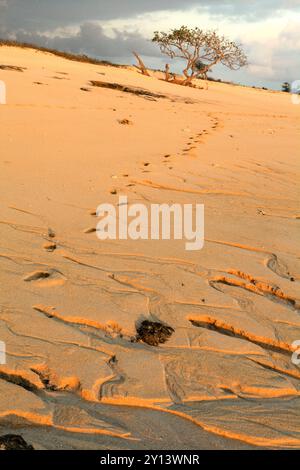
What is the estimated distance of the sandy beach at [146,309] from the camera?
164cm

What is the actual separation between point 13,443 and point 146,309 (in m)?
1.05

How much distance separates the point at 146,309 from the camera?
2383 mm

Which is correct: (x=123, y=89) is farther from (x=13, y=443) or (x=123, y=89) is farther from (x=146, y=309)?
(x=13, y=443)

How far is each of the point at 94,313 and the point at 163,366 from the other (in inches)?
20.0

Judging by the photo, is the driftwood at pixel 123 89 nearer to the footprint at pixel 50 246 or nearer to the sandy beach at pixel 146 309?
the sandy beach at pixel 146 309

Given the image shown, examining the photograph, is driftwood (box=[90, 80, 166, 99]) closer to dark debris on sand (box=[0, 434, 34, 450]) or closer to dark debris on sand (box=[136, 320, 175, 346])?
dark debris on sand (box=[136, 320, 175, 346])

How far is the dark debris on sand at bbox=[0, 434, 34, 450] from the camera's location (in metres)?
1.45

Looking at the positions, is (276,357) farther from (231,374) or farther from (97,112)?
(97,112)

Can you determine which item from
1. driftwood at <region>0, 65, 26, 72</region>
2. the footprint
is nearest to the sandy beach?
the footprint

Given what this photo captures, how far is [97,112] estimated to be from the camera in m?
8.80

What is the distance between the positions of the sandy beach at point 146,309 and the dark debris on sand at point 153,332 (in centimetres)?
3

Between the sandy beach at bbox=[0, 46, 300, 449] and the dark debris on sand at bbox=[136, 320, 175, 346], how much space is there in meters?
0.03

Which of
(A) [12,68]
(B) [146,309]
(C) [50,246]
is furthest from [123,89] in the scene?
(B) [146,309]

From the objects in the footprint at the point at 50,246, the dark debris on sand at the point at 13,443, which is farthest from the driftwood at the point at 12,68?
the dark debris on sand at the point at 13,443
